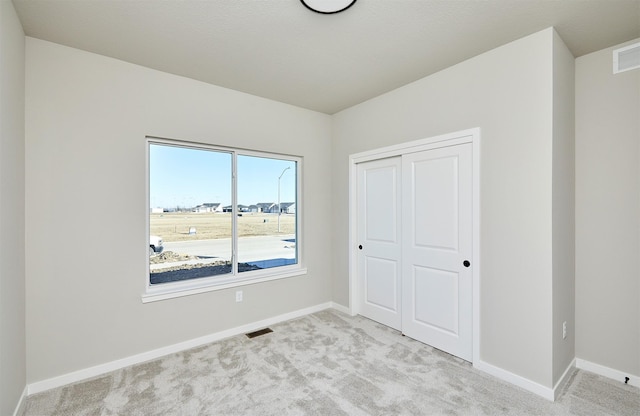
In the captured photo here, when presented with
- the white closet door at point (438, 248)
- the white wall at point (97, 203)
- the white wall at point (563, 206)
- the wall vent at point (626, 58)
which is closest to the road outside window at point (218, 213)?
the white wall at point (97, 203)

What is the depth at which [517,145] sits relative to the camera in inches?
91.0

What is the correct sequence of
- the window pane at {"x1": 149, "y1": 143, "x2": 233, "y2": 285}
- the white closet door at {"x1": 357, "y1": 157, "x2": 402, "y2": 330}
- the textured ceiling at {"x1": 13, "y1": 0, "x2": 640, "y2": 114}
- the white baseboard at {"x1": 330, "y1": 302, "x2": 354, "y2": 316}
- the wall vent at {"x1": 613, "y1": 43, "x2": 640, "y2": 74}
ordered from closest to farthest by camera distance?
the textured ceiling at {"x1": 13, "y1": 0, "x2": 640, "y2": 114} → the wall vent at {"x1": 613, "y1": 43, "x2": 640, "y2": 74} → the window pane at {"x1": 149, "y1": 143, "x2": 233, "y2": 285} → the white closet door at {"x1": 357, "y1": 157, "x2": 402, "y2": 330} → the white baseboard at {"x1": 330, "y1": 302, "x2": 354, "y2": 316}

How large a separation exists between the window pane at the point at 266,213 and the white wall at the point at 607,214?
2979 mm

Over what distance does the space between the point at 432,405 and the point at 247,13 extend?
118 inches

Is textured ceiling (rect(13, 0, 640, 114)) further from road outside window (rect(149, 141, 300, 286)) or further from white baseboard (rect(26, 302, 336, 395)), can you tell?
white baseboard (rect(26, 302, 336, 395))

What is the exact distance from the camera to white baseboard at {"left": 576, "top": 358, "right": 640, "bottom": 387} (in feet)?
7.43

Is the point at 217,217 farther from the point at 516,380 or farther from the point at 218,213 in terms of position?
the point at 516,380

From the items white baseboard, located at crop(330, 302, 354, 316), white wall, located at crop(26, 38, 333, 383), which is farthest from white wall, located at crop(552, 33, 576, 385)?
white wall, located at crop(26, 38, 333, 383)

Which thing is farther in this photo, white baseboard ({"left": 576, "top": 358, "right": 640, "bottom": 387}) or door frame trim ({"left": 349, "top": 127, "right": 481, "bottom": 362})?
door frame trim ({"left": 349, "top": 127, "right": 481, "bottom": 362})

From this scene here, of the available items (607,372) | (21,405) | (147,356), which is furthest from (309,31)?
(607,372)

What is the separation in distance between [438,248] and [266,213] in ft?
6.74

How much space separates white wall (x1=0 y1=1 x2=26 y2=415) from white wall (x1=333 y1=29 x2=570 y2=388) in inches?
128

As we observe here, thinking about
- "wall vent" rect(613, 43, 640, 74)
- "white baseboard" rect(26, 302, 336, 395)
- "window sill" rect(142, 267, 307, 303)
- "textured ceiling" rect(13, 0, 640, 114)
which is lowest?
"white baseboard" rect(26, 302, 336, 395)

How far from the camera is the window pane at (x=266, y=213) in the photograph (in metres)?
3.49
